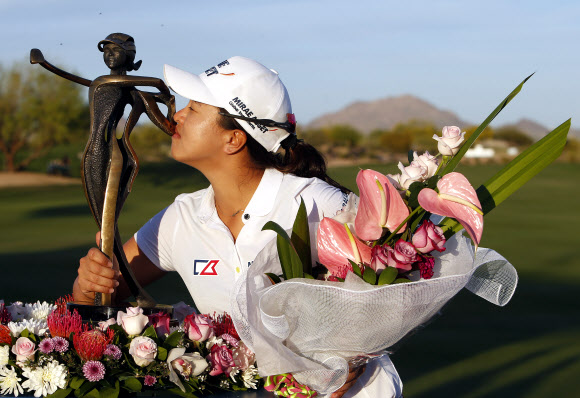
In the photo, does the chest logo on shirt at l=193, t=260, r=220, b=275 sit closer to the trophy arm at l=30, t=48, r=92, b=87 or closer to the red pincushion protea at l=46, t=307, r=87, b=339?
the red pincushion protea at l=46, t=307, r=87, b=339

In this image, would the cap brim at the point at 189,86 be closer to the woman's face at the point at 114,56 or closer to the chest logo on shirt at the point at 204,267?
the woman's face at the point at 114,56

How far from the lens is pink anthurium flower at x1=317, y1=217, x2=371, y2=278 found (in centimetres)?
201

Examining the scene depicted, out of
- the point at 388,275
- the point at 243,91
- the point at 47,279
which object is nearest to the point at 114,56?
the point at 243,91

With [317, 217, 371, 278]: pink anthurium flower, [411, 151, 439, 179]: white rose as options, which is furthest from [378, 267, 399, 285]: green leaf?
[411, 151, 439, 179]: white rose

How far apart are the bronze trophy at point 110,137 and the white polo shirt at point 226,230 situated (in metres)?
0.29

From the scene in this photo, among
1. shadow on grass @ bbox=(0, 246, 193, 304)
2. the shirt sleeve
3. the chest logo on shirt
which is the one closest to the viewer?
the chest logo on shirt

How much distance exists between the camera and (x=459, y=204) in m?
1.91

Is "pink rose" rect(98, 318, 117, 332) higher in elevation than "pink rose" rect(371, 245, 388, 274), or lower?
lower

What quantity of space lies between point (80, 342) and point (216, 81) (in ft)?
3.37

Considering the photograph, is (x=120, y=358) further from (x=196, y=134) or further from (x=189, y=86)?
(x=189, y=86)

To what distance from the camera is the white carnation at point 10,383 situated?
6.60 ft

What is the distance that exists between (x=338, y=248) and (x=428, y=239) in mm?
238

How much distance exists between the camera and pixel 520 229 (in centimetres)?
1561

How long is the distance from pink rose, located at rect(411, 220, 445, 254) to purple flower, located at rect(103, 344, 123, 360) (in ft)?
2.76
